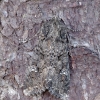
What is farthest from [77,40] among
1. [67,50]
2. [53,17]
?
[53,17]

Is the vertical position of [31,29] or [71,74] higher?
[31,29]

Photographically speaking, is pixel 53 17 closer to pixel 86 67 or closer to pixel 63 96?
pixel 86 67

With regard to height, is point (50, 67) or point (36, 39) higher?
point (36, 39)
